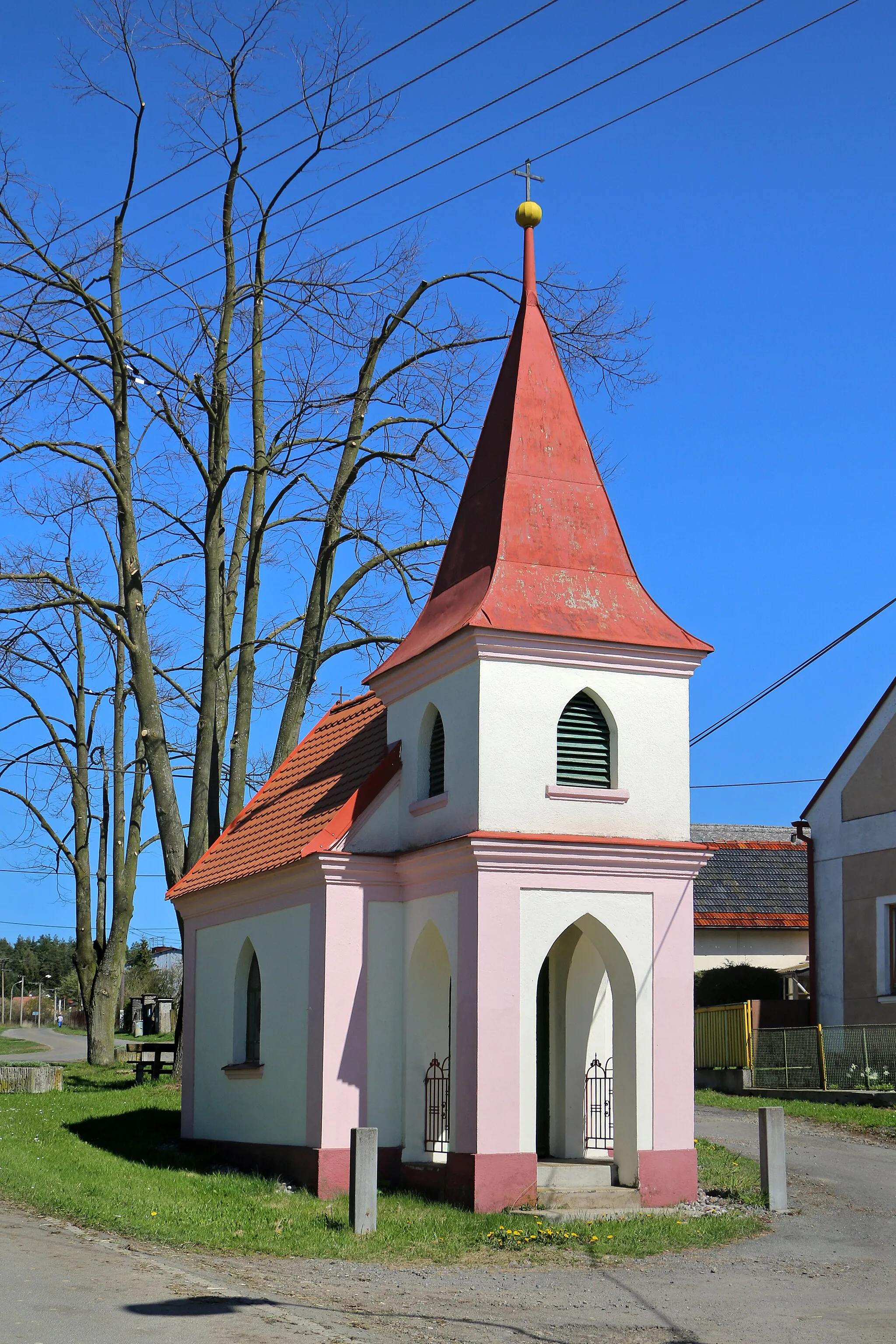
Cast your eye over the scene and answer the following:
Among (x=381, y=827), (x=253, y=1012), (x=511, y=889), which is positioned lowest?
(x=253, y=1012)

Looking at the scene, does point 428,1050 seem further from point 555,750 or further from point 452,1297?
point 452,1297

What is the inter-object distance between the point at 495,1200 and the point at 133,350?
16002mm

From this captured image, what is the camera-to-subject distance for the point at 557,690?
1538 centimetres

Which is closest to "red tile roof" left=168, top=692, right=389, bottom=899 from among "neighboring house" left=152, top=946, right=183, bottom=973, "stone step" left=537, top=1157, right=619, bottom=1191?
"stone step" left=537, top=1157, right=619, bottom=1191

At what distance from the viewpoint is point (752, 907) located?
3644 centimetres

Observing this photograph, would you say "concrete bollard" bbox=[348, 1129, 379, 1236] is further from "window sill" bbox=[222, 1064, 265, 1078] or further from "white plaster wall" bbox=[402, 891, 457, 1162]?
"window sill" bbox=[222, 1064, 265, 1078]

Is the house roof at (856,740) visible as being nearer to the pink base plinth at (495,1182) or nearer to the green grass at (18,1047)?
the pink base plinth at (495,1182)

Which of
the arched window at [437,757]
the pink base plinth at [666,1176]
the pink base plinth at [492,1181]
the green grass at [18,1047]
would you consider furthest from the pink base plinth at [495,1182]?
the green grass at [18,1047]

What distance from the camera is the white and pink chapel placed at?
14.6 meters

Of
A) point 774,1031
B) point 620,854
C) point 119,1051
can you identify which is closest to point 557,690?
point 620,854

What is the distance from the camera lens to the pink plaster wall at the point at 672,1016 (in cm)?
1477

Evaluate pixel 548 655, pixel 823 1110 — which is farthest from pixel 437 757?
pixel 823 1110

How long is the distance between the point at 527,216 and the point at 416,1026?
31.9 ft

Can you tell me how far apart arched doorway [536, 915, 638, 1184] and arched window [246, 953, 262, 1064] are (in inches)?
162
